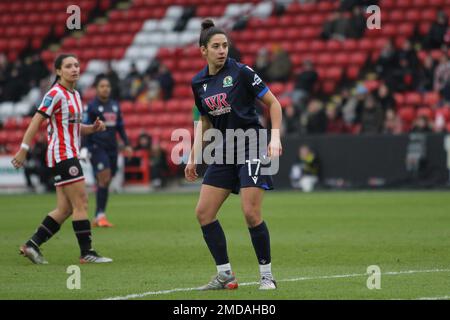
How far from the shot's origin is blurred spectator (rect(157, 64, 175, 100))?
102 feet

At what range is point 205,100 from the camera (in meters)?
8.81

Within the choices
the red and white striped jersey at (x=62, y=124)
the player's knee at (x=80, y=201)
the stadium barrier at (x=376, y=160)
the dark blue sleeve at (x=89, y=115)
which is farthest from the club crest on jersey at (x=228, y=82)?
the stadium barrier at (x=376, y=160)

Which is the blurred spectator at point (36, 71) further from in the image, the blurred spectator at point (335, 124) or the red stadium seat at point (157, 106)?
the blurred spectator at point (335, 124)

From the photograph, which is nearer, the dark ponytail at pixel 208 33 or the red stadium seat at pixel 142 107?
the dark ponytail at pixel 208 33

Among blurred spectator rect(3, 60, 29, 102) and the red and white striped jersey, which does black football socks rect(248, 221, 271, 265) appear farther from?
blurred spectator rect(3, 60, 29, 102)

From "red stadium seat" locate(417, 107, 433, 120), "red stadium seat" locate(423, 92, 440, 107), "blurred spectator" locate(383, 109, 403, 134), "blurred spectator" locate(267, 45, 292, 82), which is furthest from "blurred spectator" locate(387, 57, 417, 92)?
"blurred spectator" locate(267, 45, 292, 82)

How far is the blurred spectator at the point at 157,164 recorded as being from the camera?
1086 inches

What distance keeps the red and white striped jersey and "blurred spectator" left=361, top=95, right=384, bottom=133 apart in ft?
50.7

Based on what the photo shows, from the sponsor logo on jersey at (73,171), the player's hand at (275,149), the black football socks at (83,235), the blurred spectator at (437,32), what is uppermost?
the blurred spectator at (437,32)

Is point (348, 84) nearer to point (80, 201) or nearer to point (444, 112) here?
point (444, 112)

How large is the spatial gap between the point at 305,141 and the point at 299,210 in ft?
23.6

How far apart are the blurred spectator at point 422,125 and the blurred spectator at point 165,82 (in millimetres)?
9172

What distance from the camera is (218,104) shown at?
876 centimetres

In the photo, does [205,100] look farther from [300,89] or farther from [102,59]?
[102,59]
